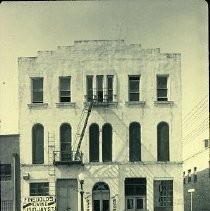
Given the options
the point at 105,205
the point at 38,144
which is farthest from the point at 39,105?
the point at 105,205

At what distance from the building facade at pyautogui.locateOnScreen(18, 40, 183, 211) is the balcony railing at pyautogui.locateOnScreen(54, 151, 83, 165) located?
0.06 metres

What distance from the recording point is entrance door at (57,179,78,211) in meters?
34.5

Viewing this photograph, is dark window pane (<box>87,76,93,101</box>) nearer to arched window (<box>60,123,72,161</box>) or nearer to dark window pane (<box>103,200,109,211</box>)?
arched window (<box>60,123,72,161</box>)

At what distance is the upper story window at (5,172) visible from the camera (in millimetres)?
36688

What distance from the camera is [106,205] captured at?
3453 centimetres

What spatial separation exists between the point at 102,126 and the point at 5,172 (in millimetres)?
7614

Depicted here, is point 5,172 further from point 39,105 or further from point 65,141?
point 39,105

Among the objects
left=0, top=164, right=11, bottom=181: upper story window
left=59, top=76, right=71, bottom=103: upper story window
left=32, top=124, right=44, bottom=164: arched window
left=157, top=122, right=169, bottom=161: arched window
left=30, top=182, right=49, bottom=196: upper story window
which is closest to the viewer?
left=30, top=182, right=49, bottom=196: upper story window

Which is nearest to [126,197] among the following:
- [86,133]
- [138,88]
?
[86,133]

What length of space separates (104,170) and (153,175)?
316cm

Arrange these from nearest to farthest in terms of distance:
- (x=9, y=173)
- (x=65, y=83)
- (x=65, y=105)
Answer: (x=65, y=105) → (x=65, y=83) → (x=9, y=173)

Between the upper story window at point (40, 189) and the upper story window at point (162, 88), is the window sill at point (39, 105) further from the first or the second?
the upper story window at point (162, 88)

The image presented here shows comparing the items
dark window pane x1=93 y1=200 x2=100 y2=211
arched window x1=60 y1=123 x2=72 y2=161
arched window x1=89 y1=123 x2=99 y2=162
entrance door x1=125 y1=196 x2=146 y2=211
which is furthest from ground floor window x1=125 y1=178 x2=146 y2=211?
arched window x1=60 y1=123 x2=72 y2=161

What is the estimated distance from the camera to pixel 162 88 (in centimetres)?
3538
